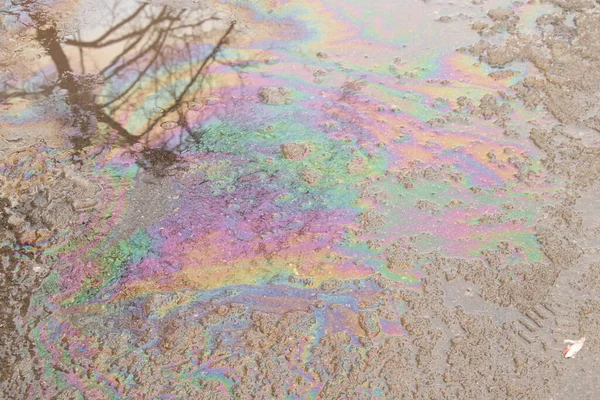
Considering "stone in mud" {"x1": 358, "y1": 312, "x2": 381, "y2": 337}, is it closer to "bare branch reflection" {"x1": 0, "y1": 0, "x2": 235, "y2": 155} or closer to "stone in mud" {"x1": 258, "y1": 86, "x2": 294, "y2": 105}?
"bare branch reflection" {"x1": 0, "y1": 0, "x2": 235, "y2": 155}

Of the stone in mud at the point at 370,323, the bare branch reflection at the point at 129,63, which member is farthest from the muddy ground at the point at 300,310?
the bare branch reflection at the point at 129,63

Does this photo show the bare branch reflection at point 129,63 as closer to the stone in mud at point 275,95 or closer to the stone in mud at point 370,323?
the stone in mud at point 275,95

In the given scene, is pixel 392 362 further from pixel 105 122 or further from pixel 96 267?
pixel 105 122

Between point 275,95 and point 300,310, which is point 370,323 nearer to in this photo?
point 300,310

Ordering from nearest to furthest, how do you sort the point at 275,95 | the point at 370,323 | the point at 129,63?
the point at 370,323 < the point at 275,95 < the point at 129,63

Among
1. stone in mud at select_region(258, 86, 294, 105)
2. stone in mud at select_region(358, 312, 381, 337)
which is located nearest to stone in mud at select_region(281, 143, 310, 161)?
stone in mud at select_region(258, 86, 294, 105)

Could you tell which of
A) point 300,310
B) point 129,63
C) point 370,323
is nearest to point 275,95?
point 129,63
